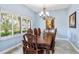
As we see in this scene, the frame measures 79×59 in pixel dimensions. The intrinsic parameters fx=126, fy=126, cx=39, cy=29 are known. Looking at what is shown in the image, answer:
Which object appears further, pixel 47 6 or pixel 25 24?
pixel 25 24

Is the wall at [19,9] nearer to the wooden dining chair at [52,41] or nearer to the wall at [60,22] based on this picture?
the wall at [60,22]

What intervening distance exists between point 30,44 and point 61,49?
533mm

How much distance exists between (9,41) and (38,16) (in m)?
0.64

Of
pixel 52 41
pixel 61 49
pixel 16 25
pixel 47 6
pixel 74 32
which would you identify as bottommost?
pixel 61 49

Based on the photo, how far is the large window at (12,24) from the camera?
6.65 feet

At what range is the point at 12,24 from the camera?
209 centimetres

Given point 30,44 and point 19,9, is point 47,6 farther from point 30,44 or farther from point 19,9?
point 30,44

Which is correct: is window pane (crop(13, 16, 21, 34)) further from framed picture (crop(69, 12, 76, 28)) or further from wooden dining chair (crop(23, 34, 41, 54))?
framed picture (crop(69, 12, 76, 28))

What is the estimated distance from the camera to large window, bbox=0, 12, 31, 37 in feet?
6.65

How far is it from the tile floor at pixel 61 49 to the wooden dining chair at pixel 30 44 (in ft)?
0.31

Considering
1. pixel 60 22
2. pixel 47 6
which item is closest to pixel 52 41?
pixel 60 22

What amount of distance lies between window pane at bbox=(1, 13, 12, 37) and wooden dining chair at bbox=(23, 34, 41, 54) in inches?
11.1

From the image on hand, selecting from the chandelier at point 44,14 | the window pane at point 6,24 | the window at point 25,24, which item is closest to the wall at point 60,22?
the chandelier at point 44,14
